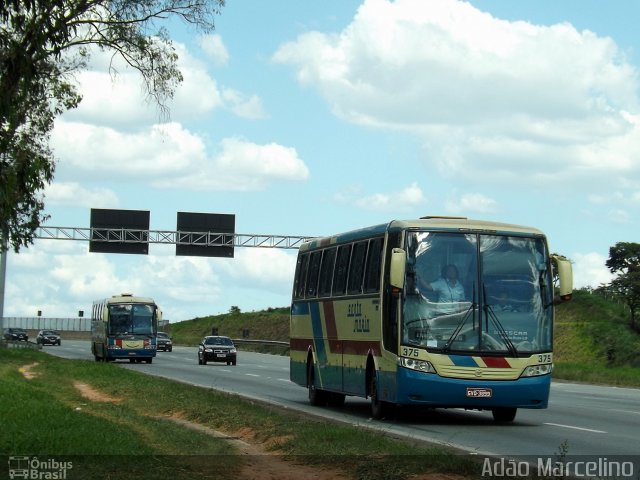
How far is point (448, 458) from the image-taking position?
13.9 metres

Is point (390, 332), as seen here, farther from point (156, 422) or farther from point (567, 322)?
point (567, 322)

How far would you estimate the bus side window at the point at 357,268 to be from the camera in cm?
2367

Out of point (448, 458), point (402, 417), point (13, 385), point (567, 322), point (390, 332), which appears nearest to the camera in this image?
point (448, 458)

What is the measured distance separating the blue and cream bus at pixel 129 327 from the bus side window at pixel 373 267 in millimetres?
35806

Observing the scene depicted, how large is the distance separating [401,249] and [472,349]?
6.57 ft

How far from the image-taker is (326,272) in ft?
86.4

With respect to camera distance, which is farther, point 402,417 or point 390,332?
point 402,417

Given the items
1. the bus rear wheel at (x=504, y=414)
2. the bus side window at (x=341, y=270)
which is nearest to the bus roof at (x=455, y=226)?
the bus side window at (x=341, y=270)

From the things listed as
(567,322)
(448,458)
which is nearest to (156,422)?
(448,458)

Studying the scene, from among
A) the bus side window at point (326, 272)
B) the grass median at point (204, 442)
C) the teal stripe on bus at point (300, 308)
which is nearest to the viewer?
the grass median at point (204, 442)

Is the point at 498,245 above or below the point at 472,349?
above

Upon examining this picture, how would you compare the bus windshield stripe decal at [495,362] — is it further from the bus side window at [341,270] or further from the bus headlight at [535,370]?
the bus side window at [341,270]

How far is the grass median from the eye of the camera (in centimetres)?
1348

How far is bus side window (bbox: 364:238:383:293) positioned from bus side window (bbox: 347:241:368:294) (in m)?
0.34
